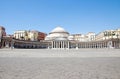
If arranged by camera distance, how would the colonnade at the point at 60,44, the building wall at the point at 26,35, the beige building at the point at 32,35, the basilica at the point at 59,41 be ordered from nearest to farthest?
the basilica at the point at 59,41 → the colonnade at the point at 60,44 → the building wall at the point at 26,35 → the beige building at the point at 32,35

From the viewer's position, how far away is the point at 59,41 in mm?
113750

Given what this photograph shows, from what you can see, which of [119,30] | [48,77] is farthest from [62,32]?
[48,77]

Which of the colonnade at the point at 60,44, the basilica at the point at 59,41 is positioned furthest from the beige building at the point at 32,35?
the colonnade at the point at 60,44

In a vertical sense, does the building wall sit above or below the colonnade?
above

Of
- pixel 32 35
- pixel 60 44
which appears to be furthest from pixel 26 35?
pixel 60 44

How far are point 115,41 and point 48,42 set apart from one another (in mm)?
50733

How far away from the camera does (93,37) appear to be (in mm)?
157750

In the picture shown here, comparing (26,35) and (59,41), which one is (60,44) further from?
(26,35)

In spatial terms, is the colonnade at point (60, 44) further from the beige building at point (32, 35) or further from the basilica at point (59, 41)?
the beige building at point (32, 35)

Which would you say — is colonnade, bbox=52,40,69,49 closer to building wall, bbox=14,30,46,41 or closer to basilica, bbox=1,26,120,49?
basilica, bbox=1,26,120,49

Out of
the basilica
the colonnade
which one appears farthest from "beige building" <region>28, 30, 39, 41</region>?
the colonnade

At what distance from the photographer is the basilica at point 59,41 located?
98.1 m

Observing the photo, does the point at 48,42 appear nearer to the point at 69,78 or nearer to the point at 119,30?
the point at 119,30

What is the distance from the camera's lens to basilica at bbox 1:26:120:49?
3863 inches
